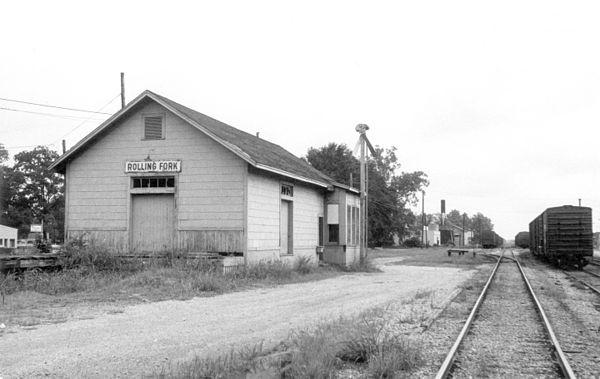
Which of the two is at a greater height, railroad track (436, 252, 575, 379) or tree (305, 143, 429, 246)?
tree (305, 143, 429, 246)

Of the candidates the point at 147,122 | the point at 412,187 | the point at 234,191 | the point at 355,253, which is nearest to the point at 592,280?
the point at 355,253

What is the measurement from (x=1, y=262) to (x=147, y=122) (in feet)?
22.1

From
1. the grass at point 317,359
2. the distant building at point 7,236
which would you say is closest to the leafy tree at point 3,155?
the distant building at point 7,236

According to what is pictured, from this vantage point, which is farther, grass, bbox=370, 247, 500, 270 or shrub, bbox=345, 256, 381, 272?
grass, bbox=370, 247, 500, 270

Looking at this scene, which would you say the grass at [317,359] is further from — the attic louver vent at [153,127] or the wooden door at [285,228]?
the wooden door at [285,228]

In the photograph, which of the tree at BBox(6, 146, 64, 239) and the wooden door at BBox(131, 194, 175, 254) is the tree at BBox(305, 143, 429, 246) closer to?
the tree at BBox(6, 146, 64, 239)

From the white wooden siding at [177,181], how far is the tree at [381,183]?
44.1m

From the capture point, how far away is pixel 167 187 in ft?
58.8

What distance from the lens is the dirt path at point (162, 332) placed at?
6512 mm

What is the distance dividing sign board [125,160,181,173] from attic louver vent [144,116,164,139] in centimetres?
84

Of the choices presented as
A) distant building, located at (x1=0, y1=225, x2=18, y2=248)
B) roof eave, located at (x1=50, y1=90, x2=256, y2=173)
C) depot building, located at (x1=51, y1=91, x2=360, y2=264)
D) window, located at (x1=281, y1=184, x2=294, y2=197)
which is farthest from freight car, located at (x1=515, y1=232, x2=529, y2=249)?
roof eave, located at (x1=50, y1=90, x2=256, y2=173)

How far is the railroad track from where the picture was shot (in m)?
6.70

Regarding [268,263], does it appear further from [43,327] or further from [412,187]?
[412,187]

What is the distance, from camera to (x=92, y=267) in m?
15.2
